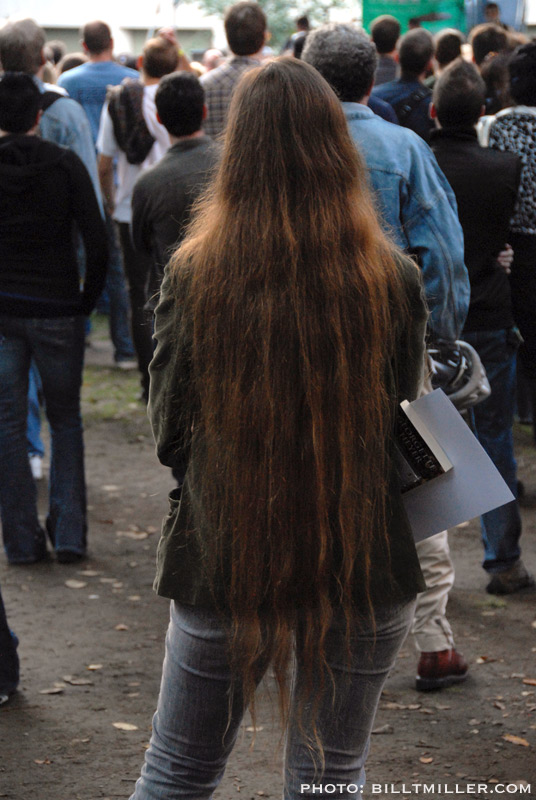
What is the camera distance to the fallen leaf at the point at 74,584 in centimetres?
511

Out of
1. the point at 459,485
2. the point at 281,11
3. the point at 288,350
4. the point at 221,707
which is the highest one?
the point at 288,350

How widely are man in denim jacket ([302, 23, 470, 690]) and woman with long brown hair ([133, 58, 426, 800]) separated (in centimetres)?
148

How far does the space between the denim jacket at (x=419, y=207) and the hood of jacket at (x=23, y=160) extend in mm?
1765

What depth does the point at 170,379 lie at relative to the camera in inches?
83.6

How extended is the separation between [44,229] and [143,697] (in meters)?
2.20

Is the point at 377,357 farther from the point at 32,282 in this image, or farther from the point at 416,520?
the point at 32,282

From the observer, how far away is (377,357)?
2.05m

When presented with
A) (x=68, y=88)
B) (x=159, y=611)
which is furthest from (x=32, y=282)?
(x=68, y=88)

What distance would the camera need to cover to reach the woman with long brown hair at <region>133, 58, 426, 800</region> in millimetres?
2000

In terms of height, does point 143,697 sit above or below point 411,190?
below

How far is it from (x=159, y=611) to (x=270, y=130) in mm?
3236

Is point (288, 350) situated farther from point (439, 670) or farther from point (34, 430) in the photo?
point (34, 430)

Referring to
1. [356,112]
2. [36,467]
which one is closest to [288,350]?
[356,112]

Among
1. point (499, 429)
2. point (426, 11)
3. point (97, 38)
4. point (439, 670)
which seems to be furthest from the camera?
point (426, 11)
